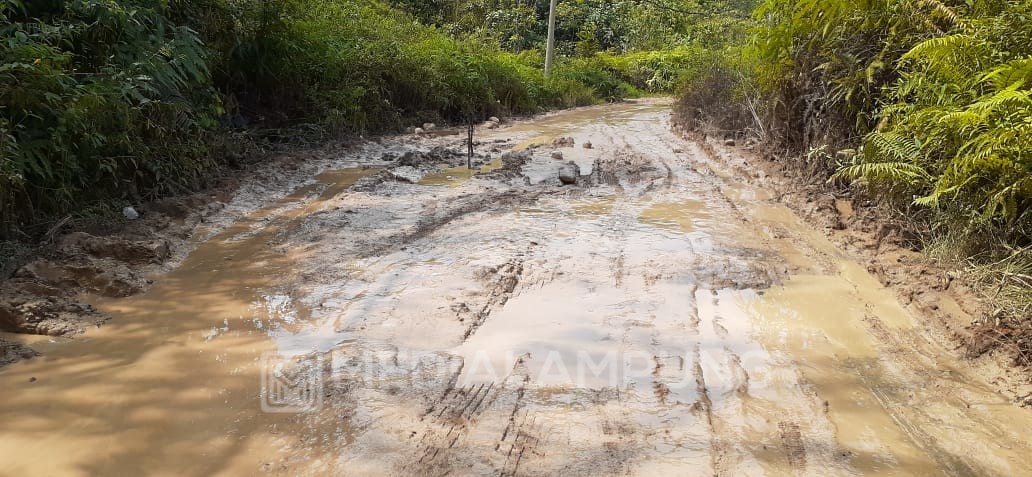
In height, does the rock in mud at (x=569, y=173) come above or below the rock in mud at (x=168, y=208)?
below

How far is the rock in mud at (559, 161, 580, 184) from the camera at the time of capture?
24.3ft

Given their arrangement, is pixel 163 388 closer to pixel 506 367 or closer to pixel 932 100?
pixel 506 367

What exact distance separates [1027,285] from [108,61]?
654cm

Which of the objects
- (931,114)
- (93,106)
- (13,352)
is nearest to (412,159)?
(93,106)

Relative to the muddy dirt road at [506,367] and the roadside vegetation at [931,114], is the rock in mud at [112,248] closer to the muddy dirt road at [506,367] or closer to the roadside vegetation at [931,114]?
the muddy dirt road at [506,367]

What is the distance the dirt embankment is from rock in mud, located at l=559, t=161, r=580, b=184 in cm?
207

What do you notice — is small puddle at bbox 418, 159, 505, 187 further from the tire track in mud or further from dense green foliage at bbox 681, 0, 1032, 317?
dense green foliage at bbox 681, 0, 1032, 317

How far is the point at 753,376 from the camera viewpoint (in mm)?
3096

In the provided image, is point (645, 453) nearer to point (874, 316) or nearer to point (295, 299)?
point (874, 316)

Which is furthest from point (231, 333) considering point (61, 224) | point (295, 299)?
point (61, 224)

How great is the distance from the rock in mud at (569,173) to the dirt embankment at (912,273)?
2.07 meters

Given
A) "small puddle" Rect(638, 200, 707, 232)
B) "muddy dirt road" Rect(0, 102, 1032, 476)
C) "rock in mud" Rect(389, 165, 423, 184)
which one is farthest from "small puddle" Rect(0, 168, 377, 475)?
"small puddle" Rect(638, 200, 707, 232)

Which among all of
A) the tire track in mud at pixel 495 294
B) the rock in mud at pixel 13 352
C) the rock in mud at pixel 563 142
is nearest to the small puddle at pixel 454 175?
the rock in mud at pixel 563 142

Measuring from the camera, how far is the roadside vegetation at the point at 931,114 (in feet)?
12.1
